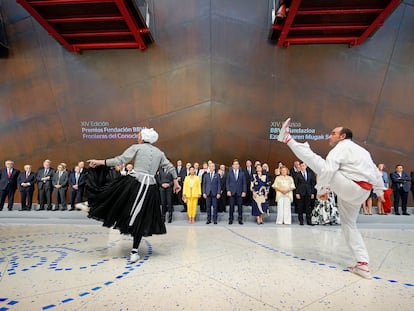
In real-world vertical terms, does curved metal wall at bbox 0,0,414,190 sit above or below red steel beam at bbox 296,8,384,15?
below

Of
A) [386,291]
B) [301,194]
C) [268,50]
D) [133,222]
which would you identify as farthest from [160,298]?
[268,50]

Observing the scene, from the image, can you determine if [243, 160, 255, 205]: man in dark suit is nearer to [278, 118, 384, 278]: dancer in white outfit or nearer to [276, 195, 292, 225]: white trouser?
[276, 195, 292, 225]: white trouser

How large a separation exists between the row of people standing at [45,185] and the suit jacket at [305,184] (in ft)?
20.2

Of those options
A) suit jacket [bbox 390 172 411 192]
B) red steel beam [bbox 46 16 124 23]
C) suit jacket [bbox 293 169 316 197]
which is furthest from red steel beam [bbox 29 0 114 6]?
suit jacket [bbox 390 172 411 192]

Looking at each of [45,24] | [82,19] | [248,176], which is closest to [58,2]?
[82,19]

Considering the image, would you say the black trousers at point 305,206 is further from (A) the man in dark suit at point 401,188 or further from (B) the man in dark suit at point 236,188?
(A) the man in dark suit at point 401,188

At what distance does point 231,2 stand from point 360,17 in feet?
13.3

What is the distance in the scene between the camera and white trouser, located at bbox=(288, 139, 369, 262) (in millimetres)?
2982

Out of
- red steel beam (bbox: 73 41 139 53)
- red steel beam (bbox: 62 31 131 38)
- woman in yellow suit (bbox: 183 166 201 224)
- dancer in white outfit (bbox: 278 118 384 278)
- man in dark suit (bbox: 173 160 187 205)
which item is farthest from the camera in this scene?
red steel beam (bbox: 73 41 139 53)

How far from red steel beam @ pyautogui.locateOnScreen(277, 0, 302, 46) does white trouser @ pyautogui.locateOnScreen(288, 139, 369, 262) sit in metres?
5.99

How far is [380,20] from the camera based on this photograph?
26.6ft

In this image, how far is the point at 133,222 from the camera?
3.51 metres

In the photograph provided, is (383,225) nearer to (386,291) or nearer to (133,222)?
(386,291)

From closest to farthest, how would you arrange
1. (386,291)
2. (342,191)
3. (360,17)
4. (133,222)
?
1. (386,291)
2. (342,191)
3. (133,222)
4. (360,17)
